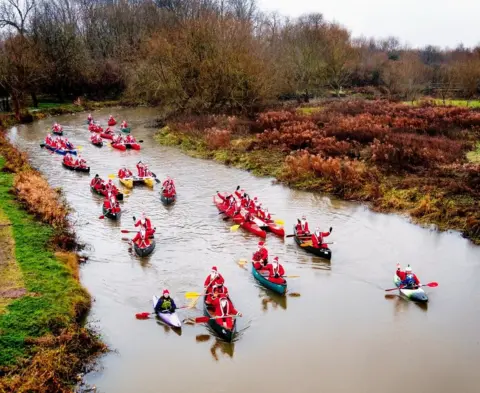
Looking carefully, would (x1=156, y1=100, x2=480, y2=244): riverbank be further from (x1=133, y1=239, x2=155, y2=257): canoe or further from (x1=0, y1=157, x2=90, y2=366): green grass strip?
(x1=0, y1=157, x2=90, y2=366): green grass strip

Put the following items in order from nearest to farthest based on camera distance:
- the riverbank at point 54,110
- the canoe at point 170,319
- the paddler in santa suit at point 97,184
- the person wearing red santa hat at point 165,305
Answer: the canoe at point 170,319
the person wearing red santa hat at point 165,305
the paddler in santa suit at point 97,184
the riverbank at point 54,110

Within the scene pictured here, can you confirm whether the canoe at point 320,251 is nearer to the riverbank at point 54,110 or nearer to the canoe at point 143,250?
the canoe at point 143,250

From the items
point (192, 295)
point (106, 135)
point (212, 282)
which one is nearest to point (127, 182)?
point (192, 295)

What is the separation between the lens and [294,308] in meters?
15.6

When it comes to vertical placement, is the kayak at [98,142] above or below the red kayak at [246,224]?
above

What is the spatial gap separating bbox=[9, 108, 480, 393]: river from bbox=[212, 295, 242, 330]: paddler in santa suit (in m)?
0.53

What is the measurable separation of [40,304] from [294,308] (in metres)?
7.70

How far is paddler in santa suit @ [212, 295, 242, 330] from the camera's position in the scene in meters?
14.0

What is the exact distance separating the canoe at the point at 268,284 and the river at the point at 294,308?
30cm

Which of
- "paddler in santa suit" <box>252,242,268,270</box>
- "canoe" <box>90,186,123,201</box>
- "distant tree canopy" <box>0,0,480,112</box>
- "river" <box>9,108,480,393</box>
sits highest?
"distant tree canopy" <box>0,0,480,112</box>

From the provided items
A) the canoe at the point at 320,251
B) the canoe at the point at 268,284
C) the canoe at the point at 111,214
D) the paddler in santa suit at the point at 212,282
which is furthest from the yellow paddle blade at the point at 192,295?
the canoe at the point at 111,214

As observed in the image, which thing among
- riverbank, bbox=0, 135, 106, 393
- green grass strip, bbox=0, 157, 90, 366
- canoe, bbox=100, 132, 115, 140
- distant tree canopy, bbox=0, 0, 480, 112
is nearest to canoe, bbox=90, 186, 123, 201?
riverbank, bbox=0, 135, 106, 393

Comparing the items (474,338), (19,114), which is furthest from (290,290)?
(19,114)

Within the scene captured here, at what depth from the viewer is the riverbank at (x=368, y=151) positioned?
2408cm
